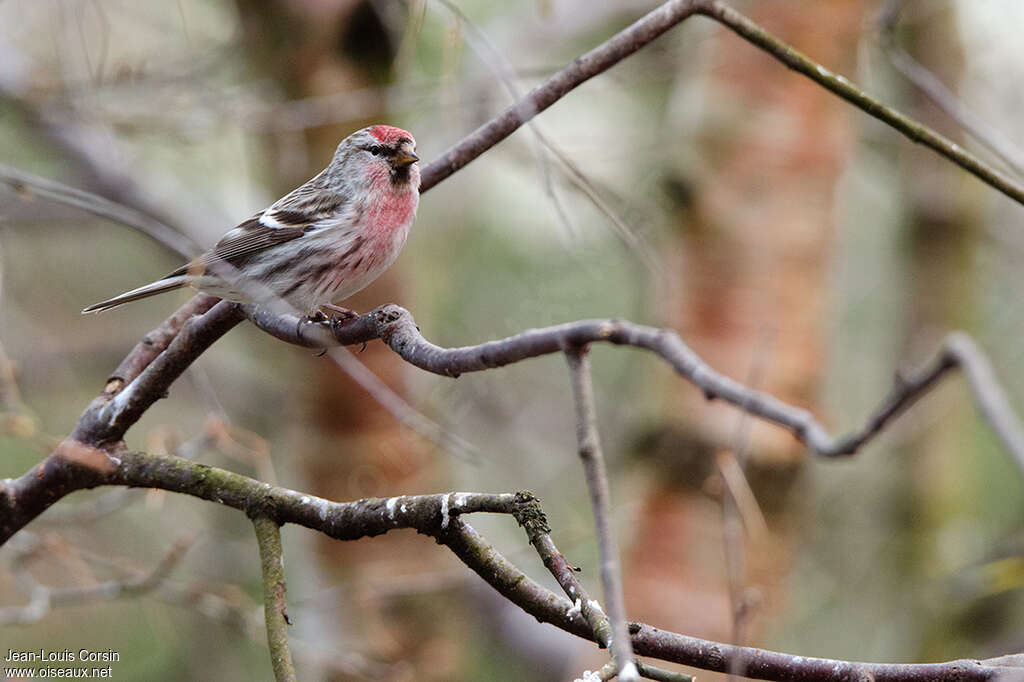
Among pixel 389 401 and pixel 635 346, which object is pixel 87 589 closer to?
pixel 389 401

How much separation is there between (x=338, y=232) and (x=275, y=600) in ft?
5.57

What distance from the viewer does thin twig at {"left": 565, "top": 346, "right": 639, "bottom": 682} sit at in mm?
987

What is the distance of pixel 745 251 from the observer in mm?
4355

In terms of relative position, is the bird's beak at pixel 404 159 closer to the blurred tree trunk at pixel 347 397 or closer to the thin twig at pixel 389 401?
the thin twig at pixel 389 401

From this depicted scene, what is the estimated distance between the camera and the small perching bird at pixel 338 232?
3.00 meters

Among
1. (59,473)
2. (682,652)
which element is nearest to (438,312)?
(59,473)

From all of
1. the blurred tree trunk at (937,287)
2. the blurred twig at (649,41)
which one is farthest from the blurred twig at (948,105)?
the blurred tree trunk at (937,287)

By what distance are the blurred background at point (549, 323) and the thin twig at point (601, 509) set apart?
54.9 inches

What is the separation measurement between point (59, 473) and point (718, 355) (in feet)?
9.85

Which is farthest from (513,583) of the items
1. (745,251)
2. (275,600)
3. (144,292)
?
(745,251)

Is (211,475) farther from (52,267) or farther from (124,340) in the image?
(52,267)

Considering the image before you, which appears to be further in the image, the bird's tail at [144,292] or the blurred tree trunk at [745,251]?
the blurred tree trunk at [745,251]

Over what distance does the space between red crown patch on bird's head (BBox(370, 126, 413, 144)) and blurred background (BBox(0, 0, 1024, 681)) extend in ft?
0.89

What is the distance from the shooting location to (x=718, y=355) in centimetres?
436
